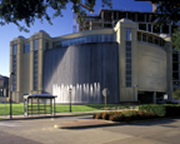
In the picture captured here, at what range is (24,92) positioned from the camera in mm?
71688

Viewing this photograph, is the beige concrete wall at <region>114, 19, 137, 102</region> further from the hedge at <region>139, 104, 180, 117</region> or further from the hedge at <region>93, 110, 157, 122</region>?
the hedge at <region>93, 110, 157, 122</region>

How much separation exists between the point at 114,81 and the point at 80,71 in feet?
30.6

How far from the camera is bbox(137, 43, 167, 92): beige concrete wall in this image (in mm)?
60875

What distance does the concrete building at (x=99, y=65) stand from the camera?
188ft

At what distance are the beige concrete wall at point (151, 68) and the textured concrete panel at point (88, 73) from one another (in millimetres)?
7656

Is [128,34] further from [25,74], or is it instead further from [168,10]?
[168,10]

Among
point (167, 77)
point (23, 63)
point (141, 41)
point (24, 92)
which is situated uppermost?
point (141, 41)

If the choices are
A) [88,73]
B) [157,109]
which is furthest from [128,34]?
[157,109]

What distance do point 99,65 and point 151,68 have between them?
15.9 meters

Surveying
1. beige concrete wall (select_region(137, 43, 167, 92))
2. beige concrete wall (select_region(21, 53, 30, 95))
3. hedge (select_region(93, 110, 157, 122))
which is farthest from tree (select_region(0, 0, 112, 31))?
beige concrete wall (select_region(21, 53, 30, 95))

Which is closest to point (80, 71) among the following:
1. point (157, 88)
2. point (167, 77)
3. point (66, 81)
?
point (66, 81)

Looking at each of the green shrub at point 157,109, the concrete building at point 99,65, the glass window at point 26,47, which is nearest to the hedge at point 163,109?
the green shrub at point 157,109

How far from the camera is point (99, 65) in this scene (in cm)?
5794

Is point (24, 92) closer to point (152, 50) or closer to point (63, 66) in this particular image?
point (63, 66)
